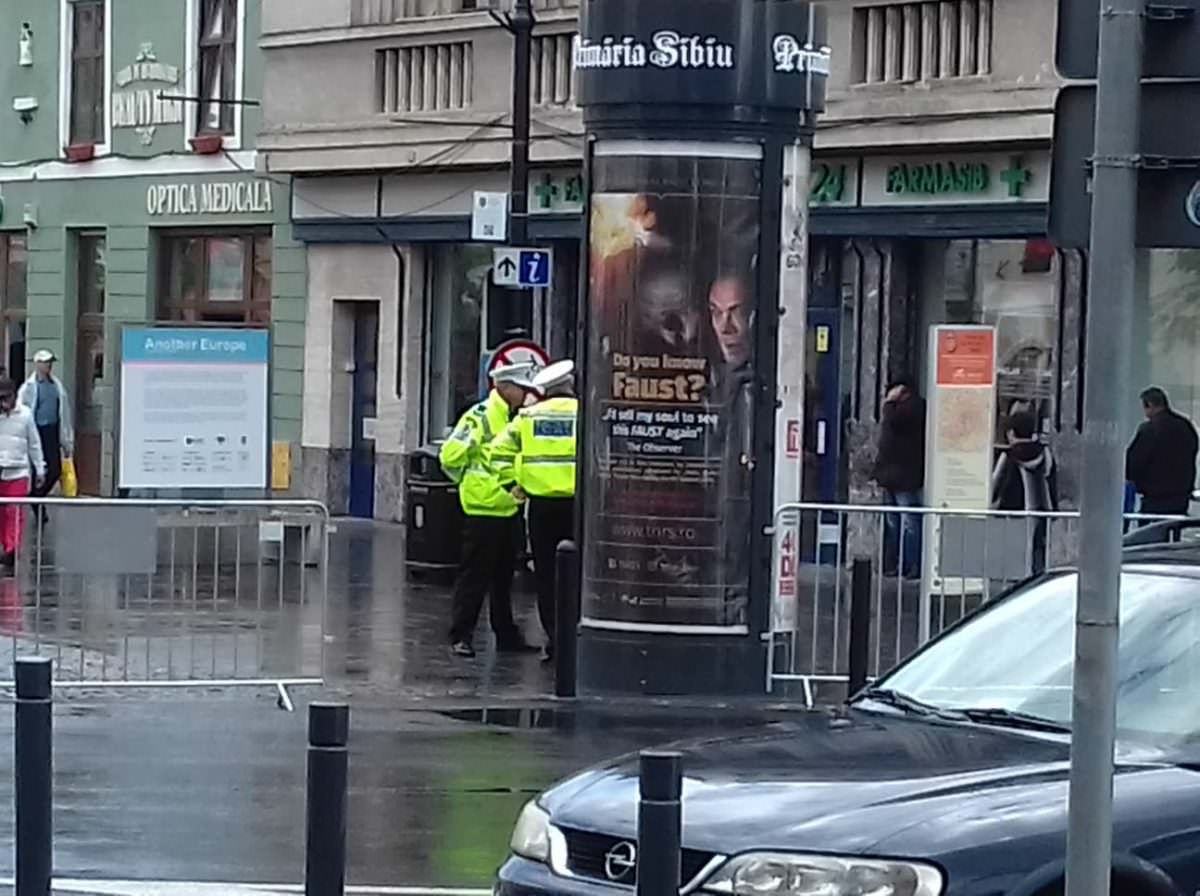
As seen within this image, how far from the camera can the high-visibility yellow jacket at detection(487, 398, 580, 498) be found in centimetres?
1672

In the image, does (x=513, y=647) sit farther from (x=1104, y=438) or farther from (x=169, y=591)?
(x=1104, y=438)

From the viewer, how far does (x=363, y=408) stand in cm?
3083

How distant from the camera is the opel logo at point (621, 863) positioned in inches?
274

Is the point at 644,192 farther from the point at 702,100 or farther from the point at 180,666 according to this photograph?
the point at 180,666

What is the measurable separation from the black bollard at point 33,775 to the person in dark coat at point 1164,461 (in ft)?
43.6

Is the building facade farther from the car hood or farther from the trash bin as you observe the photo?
the car hood

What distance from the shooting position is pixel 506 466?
17.2 m

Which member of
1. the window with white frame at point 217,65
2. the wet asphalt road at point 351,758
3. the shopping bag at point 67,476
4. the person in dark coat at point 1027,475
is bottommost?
the wet asphalt road at point 351,758

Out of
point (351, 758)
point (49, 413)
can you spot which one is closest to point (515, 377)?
point (351, 758)

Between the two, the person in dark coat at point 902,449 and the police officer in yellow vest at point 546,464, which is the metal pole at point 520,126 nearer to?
the person in dark coat at point 902,449

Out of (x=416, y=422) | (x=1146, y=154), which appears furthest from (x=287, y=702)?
(x=416, y=422)

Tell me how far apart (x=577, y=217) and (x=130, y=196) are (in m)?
8.85

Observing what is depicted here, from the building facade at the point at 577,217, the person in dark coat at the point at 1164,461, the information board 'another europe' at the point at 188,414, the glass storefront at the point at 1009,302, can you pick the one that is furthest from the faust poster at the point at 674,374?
the glass storefront at the point at 1009,302

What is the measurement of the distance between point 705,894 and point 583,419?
28.9 feet
